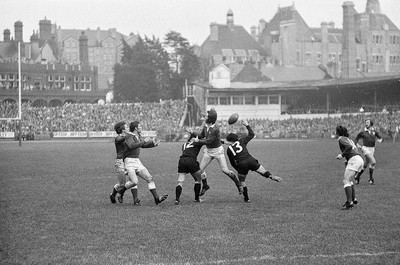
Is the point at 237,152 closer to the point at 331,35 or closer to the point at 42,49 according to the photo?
the point at 42,49

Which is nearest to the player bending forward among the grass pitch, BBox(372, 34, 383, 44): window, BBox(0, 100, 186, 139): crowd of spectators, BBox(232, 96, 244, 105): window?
the grass pitch

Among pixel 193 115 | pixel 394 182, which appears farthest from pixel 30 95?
pixel 394 182

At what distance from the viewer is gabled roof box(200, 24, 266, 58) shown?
121 m

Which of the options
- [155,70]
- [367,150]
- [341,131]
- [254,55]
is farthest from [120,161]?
[254,55]

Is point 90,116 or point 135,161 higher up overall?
point 90,116

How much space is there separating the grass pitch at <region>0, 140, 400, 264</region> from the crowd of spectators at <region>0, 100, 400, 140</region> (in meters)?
46.5

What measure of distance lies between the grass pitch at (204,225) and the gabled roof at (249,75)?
69036 mm

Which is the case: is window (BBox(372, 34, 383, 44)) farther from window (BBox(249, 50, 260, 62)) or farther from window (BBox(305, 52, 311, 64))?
window (BBox(249, 50, 260, 62))

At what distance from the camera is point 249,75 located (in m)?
92.9

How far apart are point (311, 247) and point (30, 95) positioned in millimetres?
92319

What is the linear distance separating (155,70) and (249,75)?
2042cm

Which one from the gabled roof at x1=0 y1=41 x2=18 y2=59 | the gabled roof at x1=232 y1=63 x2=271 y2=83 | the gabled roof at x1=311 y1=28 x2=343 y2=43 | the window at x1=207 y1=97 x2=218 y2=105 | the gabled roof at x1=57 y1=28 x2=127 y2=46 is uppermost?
the gabled roof at x1=57 y1=28 x2=127 y2=46

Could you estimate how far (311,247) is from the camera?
1151 cm

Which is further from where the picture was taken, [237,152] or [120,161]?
[120,161]
